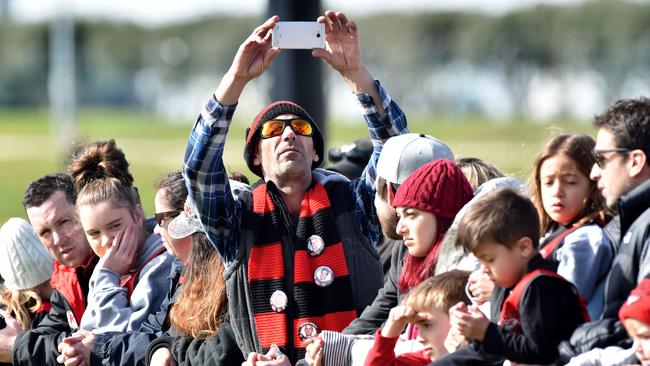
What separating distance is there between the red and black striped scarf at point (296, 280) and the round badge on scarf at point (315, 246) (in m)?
0.01

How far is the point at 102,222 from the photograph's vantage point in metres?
6.39

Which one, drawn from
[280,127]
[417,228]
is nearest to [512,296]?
[417,228]

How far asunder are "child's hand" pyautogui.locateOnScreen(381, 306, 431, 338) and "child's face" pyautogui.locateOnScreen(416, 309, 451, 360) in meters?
0.04

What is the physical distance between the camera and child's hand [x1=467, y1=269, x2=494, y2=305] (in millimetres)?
4422

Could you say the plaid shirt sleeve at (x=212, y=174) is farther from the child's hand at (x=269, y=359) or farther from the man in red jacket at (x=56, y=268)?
the man in red jacket at (x=56, y=268)

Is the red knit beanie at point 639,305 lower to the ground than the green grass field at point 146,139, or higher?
lower

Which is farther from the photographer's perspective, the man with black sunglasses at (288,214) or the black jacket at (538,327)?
the man with black sunglasses at (288,214)

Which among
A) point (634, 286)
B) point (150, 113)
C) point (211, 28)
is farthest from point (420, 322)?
point (211, 28)

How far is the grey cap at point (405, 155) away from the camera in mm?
5172

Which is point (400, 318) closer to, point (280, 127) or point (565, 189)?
point (565, 189)

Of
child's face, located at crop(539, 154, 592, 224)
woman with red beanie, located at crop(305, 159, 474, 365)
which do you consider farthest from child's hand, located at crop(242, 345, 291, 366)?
child's face, located at crop(539, 154, 592, 224)

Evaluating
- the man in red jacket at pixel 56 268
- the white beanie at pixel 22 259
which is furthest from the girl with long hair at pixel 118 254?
the white beanie at pixel 22 259

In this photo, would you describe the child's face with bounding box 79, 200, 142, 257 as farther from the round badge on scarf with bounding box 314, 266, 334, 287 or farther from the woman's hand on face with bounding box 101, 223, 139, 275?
the round badge on scarf with bounding box 314, 266, 334, 287

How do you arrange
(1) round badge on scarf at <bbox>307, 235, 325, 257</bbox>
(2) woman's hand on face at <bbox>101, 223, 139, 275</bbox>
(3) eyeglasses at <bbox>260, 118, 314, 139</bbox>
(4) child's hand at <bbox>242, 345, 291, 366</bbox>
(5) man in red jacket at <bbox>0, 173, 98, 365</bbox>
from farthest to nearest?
(5) man in red jacket at <bbox>0, 173, 98, 365</bbox> → (2) woman's hand on face at <bbox>101, 223, 139, 275</bbox> → (3) eyeglasses at <bbox>260, 118, 314, 139</bbox> → (1) round badge on scarf at <bbox>307, 235, 325, 257</bbox> → (4) child's hand at <bbox>242, 345, 291, 366</bbox>
